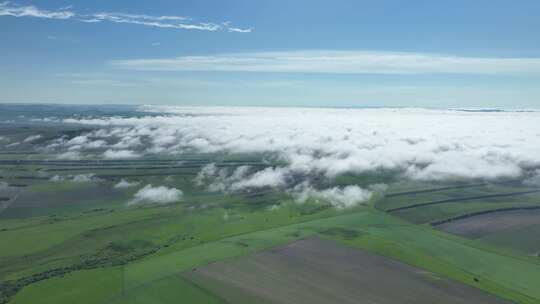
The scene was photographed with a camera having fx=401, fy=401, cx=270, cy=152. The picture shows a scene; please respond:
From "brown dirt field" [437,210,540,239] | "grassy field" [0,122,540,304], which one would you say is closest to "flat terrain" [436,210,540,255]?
"brown dirt field" [437,210,540,239]

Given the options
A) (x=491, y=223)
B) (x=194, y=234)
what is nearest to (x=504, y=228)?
(x=491, y=223)

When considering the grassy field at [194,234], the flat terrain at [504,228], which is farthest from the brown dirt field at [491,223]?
the grassy field at [194,234]

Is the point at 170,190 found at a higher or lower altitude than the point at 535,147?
lower

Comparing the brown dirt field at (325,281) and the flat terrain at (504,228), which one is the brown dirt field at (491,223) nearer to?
the flat terrain at (504,228)

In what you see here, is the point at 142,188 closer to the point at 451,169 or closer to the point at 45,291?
the point at 45,291

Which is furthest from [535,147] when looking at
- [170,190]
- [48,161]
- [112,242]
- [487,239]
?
[48,161]

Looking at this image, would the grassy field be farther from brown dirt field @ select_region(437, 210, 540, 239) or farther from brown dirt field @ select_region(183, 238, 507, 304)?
brown dirt field @ select_region(437, 210, 540, 239)
